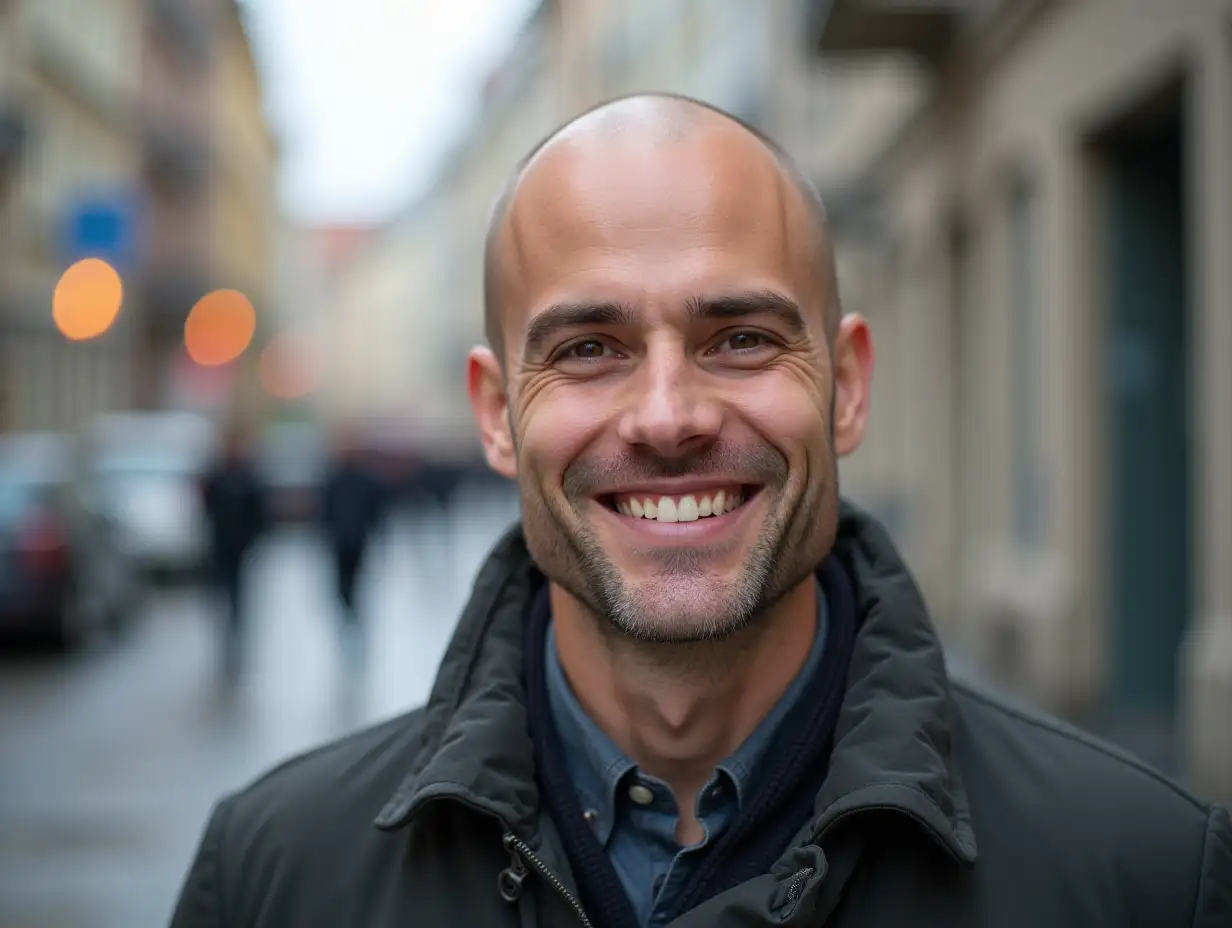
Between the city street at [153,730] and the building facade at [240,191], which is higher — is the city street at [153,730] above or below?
below

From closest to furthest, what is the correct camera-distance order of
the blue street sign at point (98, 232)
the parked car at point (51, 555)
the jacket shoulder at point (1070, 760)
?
the jacket shoulder at point (1070, 760) → the parked car at point (51, 555) → the blue street sign at point (98, 232)

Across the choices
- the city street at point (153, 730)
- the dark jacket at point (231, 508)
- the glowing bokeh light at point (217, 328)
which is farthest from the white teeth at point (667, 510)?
the glowing bokeh light at point (217, 328)

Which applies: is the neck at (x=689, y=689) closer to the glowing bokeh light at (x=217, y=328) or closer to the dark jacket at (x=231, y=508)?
the dark jacket at (x=231, y=508)

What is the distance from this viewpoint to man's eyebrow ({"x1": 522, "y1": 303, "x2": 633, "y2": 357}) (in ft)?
7.11

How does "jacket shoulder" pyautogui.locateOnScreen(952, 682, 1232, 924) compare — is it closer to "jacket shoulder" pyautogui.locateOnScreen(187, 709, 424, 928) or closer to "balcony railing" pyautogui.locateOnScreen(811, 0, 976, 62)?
"jacket shoulder" pyautogui.locateOnScreen(187, 709, 424, 928)

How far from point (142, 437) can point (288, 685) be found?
1276 centimetres

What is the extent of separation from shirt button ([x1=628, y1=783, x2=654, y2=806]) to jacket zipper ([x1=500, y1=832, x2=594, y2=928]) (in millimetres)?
190

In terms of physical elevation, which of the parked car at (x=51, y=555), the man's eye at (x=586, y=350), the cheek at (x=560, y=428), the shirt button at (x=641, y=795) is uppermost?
the man's eye at (x=586, y=350)

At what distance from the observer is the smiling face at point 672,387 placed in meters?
2.15

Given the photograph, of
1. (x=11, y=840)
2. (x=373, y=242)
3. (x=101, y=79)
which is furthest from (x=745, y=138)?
(x=373, y=242)

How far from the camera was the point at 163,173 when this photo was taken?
49125 millimetres

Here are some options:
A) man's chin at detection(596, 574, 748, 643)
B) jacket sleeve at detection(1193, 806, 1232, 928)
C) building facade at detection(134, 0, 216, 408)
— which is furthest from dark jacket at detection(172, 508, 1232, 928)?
building facade at detection(134, 0, 216, 408)

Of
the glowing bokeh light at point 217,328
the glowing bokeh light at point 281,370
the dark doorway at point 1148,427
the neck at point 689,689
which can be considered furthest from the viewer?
the glowing bokeh light at point 281,370

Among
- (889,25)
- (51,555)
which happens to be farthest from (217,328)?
(889,25)
